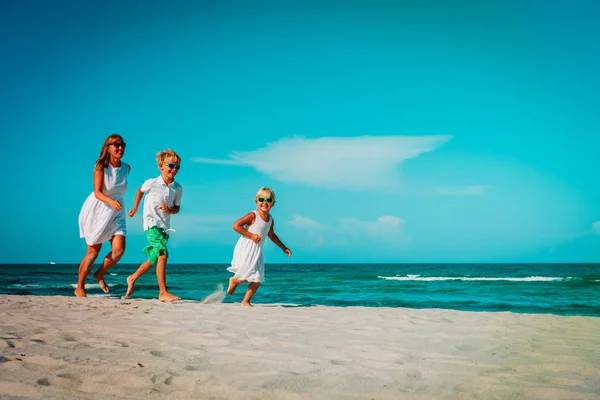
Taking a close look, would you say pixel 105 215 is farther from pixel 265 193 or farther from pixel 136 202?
pixel 265 193

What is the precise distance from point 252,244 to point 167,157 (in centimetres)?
166

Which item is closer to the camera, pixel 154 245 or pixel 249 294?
pixel 154 245

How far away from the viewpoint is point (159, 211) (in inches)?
265

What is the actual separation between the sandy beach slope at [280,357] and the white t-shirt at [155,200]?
1.51 m

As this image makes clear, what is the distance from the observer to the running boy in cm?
669

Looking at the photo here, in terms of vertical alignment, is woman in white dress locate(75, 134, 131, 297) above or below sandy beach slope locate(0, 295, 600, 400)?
above

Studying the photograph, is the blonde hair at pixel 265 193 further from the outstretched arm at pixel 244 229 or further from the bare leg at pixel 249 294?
the bare leg at pixel 249 294

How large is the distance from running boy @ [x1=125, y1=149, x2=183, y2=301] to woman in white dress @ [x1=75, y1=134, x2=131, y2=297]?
273mm

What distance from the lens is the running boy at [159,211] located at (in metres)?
6.69

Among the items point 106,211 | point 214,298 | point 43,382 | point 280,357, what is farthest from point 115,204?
point 43,382

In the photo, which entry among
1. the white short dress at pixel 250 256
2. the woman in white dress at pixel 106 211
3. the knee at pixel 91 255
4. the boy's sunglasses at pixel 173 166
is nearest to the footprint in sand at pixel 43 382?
the woman in white dress at pixel 106 211

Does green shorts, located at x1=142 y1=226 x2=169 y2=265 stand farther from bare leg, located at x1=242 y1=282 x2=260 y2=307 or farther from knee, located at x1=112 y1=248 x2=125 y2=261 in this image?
bare leg, located at x1=242 y1=282 x2=260 y2=307

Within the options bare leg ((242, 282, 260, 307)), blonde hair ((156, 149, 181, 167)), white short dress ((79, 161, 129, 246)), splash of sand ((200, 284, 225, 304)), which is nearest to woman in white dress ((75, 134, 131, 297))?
white short dress ((79, 161, 129, 246))

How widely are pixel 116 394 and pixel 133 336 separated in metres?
1.47
